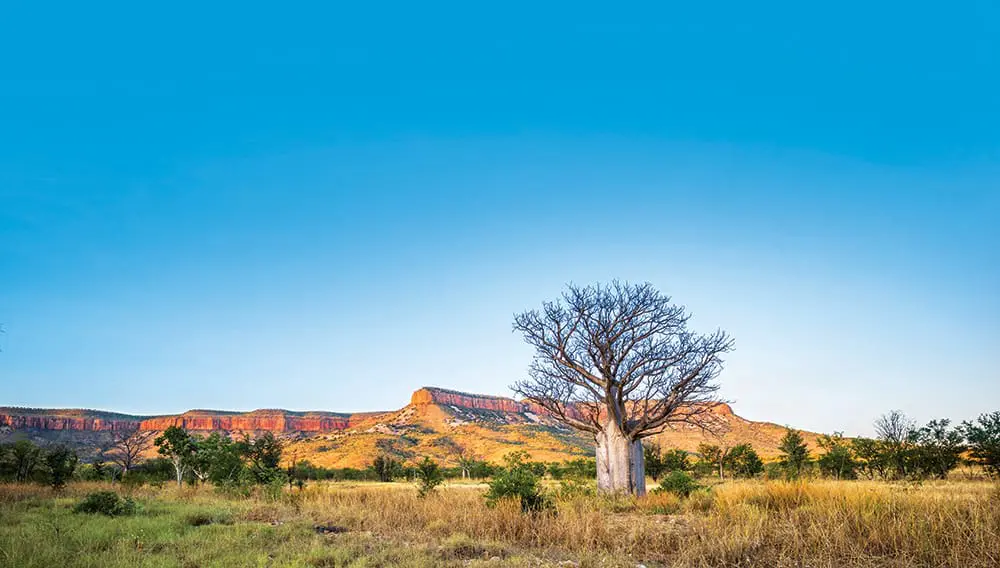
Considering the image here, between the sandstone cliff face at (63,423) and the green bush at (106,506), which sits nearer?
the green bush at (106,506)

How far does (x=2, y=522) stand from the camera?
9.81m

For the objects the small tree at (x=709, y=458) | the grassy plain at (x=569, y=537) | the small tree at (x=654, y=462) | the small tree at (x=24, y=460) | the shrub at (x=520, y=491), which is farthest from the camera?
the small tree at (x=709, y=458)

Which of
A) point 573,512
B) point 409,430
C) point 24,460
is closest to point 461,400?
point 409,430

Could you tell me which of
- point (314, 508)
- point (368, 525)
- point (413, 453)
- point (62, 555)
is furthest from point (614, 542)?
point (413, 453)

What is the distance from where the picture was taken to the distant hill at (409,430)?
80750 millimetres

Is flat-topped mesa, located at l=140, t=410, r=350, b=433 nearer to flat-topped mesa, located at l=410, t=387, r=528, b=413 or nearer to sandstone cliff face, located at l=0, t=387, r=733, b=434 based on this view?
sandstone cliff face, located at l=0, t=387, r=733, b=434

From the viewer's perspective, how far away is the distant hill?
80.8 meters

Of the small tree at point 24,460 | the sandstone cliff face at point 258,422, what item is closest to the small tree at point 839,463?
the small tree at point 24,460

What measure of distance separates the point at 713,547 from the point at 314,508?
32.5 feet

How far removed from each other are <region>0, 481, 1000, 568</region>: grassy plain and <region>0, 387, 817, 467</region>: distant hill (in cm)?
4890

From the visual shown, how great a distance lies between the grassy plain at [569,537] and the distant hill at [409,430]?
160 ft

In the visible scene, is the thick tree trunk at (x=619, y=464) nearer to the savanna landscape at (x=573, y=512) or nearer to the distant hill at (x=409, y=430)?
the savanna landscape at (x=573, y=512)

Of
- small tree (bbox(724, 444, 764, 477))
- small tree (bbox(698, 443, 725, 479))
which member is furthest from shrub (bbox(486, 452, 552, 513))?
small tree (bbox(724, 444, 764, 477))

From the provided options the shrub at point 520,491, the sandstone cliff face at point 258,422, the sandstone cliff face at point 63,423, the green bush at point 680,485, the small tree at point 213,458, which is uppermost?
the shrub at point 520,491
